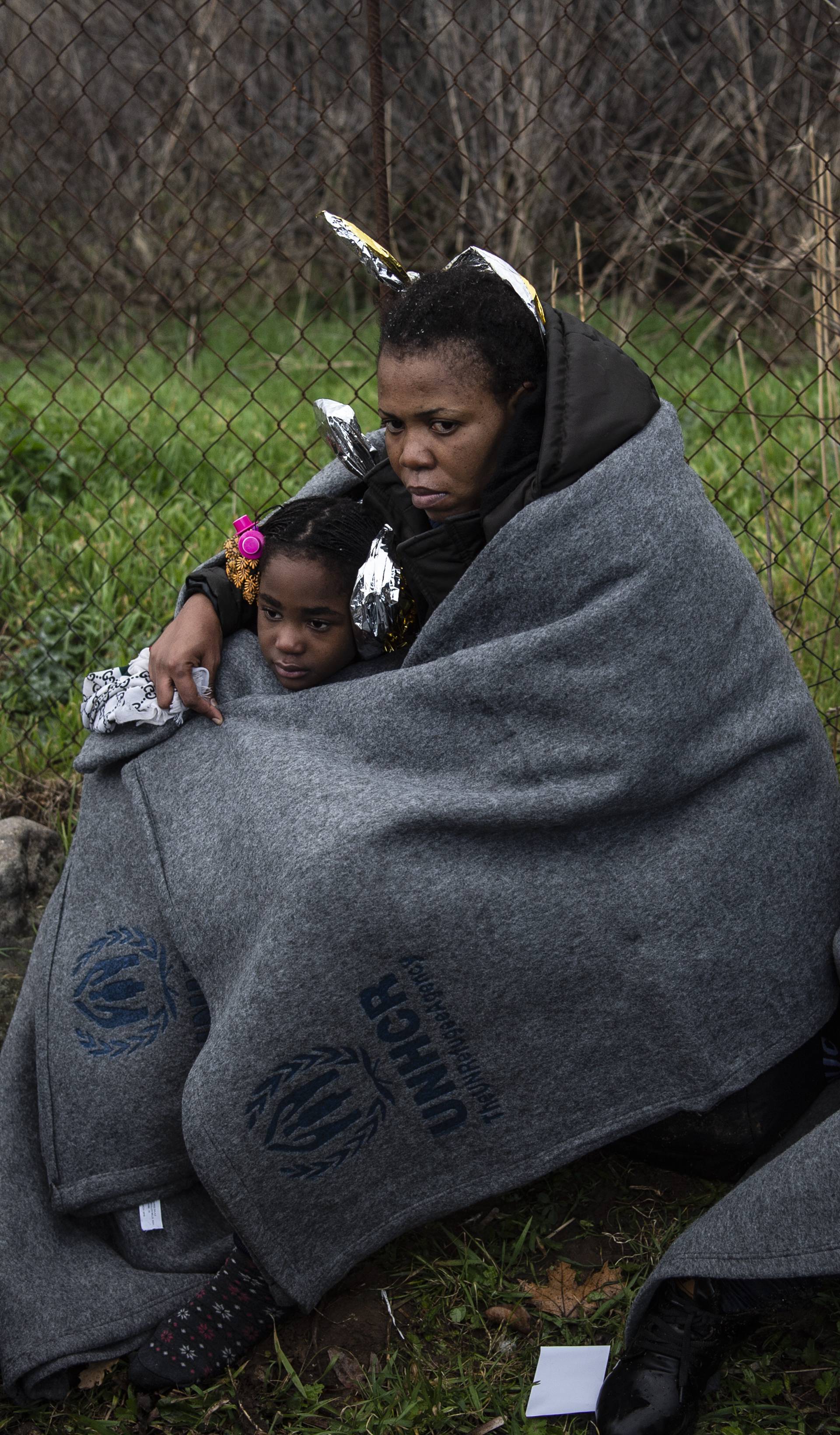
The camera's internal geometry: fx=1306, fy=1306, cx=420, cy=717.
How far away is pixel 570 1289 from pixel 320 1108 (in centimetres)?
57

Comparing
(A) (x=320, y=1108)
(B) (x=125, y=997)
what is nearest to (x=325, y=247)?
(B) (x=125, y=997)

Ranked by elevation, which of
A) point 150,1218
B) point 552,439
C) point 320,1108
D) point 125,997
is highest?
point 552,439

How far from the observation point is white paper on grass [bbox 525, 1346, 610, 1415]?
193 cm

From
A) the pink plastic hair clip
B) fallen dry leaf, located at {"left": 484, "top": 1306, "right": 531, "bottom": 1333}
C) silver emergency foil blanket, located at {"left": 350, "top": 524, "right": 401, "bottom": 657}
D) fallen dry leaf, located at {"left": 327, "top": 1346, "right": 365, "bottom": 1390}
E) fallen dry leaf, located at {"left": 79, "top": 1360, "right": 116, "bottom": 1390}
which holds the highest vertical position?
the pink plastic hair clip

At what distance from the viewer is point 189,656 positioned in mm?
2279

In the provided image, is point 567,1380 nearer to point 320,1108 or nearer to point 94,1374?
point 320,1108

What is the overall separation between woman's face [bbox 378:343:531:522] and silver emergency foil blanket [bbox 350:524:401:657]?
0.14m

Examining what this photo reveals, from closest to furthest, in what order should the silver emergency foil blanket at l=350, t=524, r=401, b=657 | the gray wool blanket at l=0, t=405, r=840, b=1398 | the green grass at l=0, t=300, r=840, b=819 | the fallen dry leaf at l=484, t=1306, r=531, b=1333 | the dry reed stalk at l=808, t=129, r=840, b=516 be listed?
the gray wool blanket at l=0, t=405, r=840, b=1398, the fallen dry leaf at l=484, t=1306, r=531, b=1333, the silver emergency foil blanket at l=350, t=524, r=401, b=657, the dry reed stalk at l=808, t=129, r=840, b=516, the green grass at l=0, t=300, r=840, b=819

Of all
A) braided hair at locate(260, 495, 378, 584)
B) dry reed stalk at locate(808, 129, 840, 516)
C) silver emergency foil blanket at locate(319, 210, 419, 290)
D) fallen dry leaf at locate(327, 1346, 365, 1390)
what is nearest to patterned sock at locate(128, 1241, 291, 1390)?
fallen dry leaf at locate(327, 1346, 365, 1390)

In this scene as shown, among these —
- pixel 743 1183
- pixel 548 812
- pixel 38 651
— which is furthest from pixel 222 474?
pixel 743 1183

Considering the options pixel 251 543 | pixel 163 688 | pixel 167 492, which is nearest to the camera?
pixel 163 688

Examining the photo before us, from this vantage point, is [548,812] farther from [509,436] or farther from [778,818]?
[509,436]

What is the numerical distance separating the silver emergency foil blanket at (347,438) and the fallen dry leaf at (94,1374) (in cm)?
157

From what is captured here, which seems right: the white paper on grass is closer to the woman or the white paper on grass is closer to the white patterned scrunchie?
the woman
